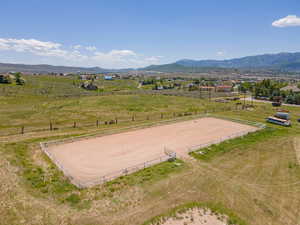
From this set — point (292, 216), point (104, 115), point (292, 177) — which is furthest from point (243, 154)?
point (104, 115)

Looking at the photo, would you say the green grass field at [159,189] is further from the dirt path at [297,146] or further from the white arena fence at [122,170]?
the white arena fence at [122,170]

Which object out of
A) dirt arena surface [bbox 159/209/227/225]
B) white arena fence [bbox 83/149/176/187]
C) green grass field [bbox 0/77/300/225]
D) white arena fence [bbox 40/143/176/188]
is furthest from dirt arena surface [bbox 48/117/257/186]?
dirt arena surface [bbox 159/209/227/225]

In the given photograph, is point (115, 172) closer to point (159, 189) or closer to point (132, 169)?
point (132, 169)

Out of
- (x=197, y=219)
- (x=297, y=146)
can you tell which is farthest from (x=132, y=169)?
(x=297, y=146)

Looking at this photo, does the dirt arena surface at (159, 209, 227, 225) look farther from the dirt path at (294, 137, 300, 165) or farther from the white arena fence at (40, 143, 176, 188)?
the dirt path at (294, 137, 300, 165)

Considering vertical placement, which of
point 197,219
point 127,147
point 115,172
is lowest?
point 197,219

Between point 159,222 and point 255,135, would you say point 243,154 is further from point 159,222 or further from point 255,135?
point 159,222
